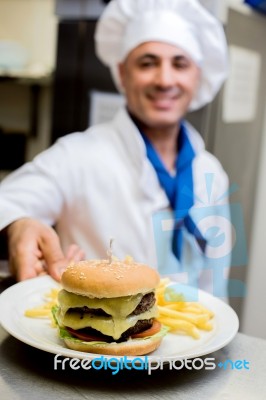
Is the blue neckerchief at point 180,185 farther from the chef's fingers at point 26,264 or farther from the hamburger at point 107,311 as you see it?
the hamburger at point 107,311

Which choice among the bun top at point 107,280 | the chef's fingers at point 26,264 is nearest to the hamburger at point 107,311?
the bun top at point 107,280

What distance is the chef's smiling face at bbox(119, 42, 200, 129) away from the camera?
5.51ft

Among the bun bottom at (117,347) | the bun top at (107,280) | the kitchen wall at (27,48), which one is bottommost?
the kitchen wall at (27,48)

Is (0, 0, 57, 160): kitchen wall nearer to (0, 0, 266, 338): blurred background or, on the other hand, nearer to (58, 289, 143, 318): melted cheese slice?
(0, 0, 266, 338): blurred background

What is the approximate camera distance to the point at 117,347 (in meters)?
0.73

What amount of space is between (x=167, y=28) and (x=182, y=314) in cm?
103

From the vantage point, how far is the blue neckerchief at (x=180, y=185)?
155 cm

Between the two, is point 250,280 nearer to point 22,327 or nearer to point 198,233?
point 198,233

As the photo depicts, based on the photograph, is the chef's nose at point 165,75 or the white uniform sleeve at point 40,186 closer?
the white uniform sleeve at point 40,186

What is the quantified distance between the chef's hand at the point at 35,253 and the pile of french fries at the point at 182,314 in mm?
222

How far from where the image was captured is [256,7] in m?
1.92

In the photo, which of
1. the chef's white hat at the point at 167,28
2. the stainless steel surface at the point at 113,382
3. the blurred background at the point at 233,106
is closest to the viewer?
the stainless steel surface at the point at 113,382

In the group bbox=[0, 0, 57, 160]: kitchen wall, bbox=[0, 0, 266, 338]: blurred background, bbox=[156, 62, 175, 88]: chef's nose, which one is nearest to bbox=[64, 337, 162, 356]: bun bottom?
bbox=[0, 0, 266, 338]: blurred background

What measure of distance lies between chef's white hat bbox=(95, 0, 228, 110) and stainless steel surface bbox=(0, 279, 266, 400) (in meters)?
1.10
